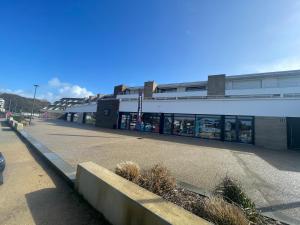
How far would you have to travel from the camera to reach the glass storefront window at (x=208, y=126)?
56.9 ft

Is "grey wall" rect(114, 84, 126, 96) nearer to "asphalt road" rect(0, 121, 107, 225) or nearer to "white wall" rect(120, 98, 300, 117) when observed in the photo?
"white wall" rect(120, 98, 300, 117)

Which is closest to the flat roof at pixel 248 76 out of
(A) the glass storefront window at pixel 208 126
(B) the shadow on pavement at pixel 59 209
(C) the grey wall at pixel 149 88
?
(C) the grey wall at pixel 149 88

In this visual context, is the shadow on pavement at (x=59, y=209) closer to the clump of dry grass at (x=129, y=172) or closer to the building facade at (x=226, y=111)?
the clump of dry grass at (x=129, y=172)

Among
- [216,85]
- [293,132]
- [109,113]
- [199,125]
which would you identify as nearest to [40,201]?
[199,125]

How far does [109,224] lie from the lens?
3.34 m

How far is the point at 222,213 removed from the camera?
275 centimetres

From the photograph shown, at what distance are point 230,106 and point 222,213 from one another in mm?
15210

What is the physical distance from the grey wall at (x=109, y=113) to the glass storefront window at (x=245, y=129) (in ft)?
52.2

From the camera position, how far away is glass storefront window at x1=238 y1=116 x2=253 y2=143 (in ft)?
51.1

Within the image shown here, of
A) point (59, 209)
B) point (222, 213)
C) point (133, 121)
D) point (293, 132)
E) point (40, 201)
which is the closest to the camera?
point (222, 213)

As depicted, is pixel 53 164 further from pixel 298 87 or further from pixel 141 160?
pixel 298 87

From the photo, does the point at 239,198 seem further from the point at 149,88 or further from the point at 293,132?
the point at 149,88

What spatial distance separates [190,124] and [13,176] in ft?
52.1

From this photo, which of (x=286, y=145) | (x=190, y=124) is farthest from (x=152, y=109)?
(x=286, y=145)
